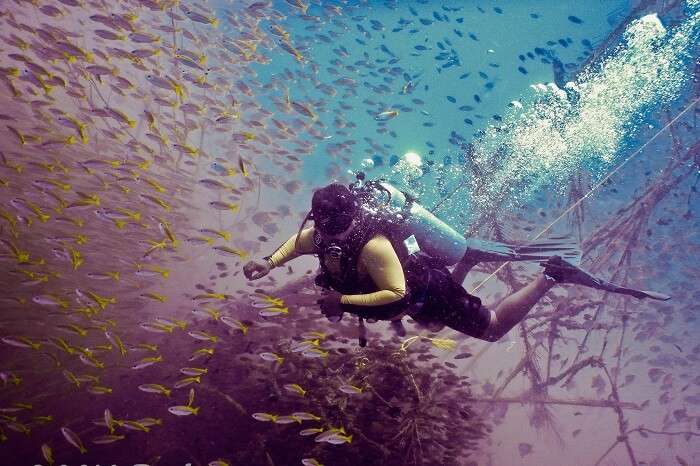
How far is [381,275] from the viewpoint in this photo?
3652 millimetres

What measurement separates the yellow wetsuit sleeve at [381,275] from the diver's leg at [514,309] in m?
2.08

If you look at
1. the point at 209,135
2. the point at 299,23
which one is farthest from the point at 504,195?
the point at 299,23

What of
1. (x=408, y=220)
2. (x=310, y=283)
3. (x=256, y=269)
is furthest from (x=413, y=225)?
(x=310, y=283)

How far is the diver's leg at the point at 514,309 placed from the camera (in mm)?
5000

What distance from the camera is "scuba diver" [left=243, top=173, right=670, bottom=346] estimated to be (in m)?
3.66

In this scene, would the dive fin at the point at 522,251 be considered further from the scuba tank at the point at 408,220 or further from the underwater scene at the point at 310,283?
the scuba tank at the point at 408,220

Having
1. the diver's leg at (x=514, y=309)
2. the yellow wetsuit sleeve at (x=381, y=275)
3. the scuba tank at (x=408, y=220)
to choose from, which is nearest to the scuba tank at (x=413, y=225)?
the scuba tank at (x=408, y=220)

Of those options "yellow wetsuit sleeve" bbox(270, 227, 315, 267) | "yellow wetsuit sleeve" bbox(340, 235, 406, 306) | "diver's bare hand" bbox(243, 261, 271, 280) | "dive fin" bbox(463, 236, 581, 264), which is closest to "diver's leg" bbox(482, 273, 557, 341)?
"dive fin" bbox(463, 236, 581, 264)

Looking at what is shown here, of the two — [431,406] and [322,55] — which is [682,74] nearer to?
[431,406]

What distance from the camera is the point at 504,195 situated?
393 inches

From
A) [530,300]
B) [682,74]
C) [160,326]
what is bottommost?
[160,326]

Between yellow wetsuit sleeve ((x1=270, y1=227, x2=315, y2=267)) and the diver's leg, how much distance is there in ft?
8.56

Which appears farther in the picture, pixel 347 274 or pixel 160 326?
pixel 160 326

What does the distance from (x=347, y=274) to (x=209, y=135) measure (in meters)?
25.5
